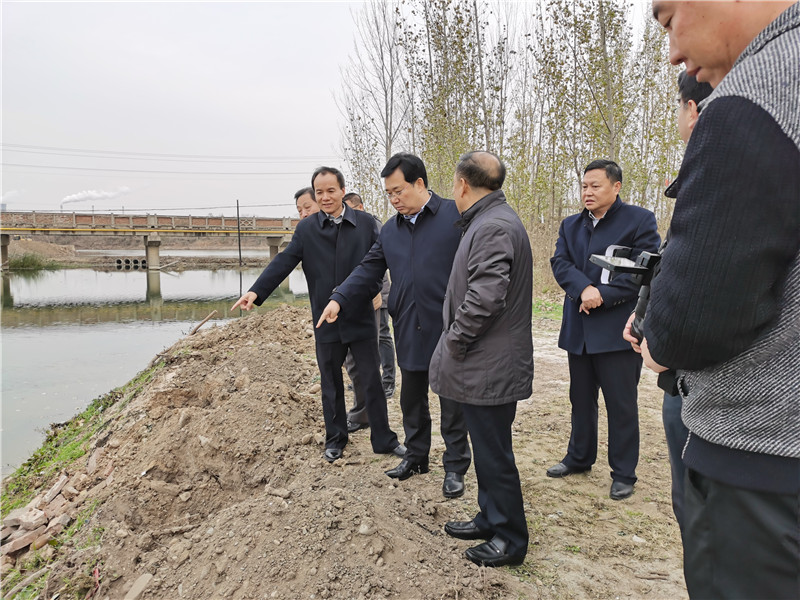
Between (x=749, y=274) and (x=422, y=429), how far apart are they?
302 cm

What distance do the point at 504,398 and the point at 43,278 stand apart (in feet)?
130

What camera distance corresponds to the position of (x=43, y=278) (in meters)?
34.7

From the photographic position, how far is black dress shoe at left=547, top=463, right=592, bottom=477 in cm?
383

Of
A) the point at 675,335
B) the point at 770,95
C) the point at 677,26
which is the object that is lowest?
the point at 675,335

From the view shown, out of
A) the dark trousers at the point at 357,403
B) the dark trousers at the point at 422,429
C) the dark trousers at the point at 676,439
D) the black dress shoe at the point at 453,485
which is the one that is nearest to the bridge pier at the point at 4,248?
the dark trousers at the point at 357,403

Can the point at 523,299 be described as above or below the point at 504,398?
above

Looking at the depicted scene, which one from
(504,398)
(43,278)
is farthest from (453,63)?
(43,278)

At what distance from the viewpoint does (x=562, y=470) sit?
3.84 metres

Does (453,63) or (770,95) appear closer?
(770,95)

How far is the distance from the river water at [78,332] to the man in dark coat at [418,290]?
5776 millimetres

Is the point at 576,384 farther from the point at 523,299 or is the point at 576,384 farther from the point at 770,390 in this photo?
the point at 770,390

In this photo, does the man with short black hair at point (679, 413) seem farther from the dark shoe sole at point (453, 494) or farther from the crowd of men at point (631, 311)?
the dark shoe sole at point (453, 494)

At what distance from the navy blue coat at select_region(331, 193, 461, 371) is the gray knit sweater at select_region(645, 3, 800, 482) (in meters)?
2.42

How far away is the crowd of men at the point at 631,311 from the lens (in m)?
1.05
